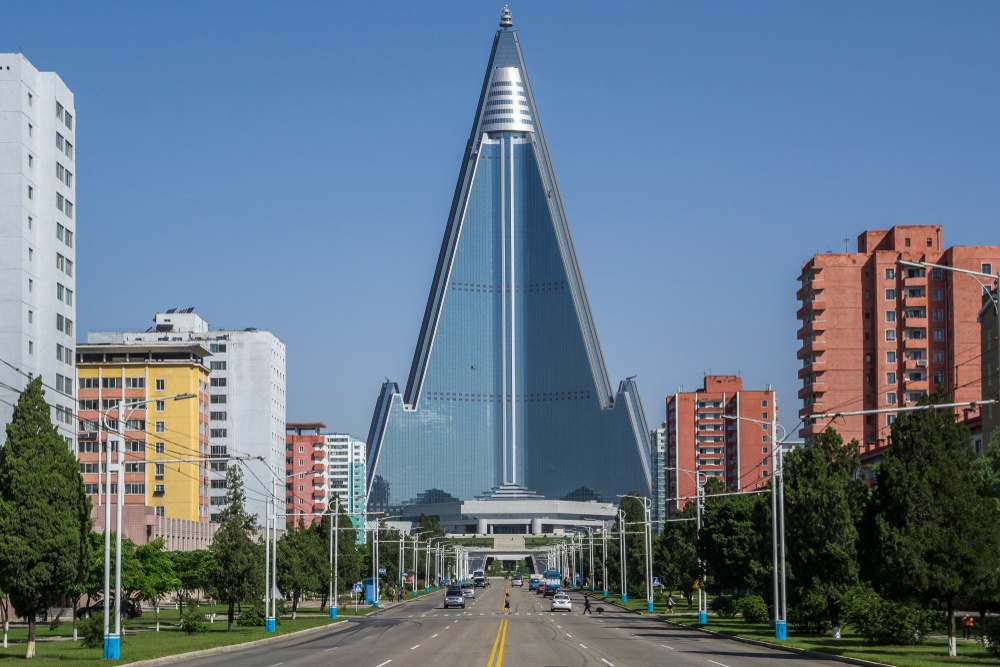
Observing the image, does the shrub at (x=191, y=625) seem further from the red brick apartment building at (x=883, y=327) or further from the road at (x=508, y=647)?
the red brick apartment building at (x=883, y=327)

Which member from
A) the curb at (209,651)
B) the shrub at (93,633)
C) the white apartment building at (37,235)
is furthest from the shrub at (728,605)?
the white apartment building at (37,235)

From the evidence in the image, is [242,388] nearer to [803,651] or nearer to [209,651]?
[209,651]

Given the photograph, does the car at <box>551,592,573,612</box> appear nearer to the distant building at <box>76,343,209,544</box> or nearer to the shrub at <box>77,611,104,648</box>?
the distant building at <box>76,343,209,544</box>

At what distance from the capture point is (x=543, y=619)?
84.3 metres

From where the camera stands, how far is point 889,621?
159 ft

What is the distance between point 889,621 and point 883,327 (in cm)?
8911

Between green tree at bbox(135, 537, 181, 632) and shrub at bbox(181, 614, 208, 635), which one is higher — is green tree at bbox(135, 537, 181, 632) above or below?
above

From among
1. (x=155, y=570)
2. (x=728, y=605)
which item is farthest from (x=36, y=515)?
(x=728, y=605)

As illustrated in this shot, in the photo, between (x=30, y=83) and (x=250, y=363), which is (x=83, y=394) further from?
(x=30, y=83)

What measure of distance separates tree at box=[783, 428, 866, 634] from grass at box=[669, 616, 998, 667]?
209 cm

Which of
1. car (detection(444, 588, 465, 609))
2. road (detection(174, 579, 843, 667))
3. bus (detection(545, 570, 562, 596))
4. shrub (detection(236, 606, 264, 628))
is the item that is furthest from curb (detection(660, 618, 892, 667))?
bus (detection(545, 570, 562, 596))

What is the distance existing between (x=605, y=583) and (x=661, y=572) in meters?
30.5

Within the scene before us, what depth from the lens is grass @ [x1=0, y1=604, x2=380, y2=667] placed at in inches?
1686

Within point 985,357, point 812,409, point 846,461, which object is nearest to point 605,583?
point 812,409
